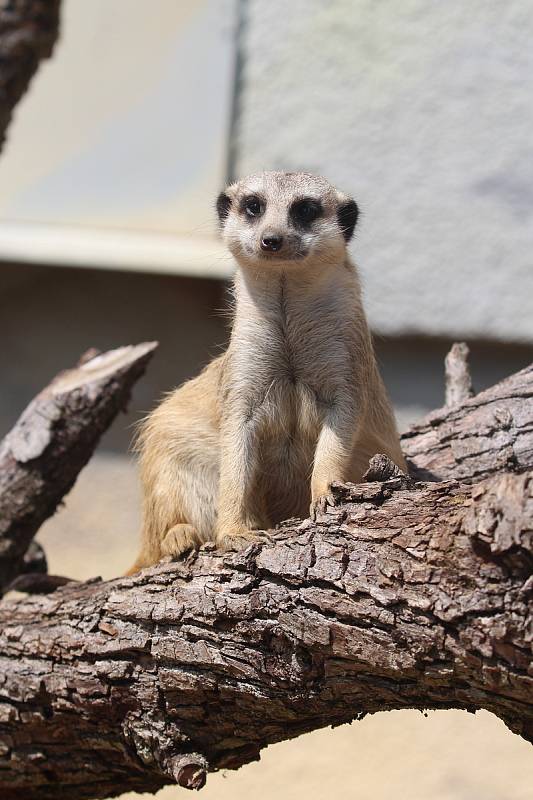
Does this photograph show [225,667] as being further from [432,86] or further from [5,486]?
[432,86]

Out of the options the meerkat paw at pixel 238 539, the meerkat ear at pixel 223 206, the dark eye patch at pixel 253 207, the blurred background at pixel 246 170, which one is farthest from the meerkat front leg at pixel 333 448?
the blurred background at pixel 246 170

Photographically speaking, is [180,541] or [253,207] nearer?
[180,541]

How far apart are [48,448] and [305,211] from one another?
1.17m

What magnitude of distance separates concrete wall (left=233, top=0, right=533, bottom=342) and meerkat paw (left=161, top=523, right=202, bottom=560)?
285 cm

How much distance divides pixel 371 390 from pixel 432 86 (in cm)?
300

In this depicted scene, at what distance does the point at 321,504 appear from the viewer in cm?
243

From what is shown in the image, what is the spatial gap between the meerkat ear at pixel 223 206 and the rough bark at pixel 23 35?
1.22m

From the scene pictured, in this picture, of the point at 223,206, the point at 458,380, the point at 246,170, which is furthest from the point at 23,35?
the point at 458,380

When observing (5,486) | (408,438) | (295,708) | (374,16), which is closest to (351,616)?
(295,708)

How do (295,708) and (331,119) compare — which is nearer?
(295,708)

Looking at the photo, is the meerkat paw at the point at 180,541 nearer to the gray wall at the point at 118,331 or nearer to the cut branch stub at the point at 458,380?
the cut branch stub at the point at 458,380

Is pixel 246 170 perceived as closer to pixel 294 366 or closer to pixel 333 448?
pixel 294 366

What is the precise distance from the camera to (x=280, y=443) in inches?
115

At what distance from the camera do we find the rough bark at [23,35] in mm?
3941
